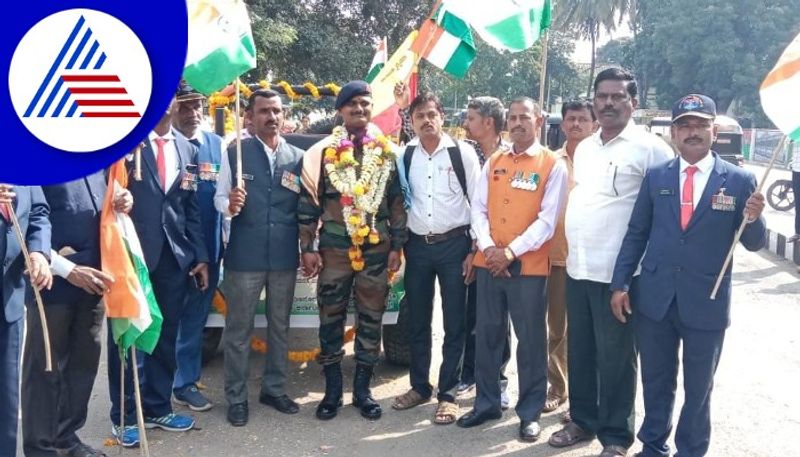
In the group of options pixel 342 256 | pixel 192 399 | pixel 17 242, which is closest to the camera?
pixel 17 242

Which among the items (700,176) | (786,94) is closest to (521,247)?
(700,176)

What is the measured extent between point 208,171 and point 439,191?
5.00 feet

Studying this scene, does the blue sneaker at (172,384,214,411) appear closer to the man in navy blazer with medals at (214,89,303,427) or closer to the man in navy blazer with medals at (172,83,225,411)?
the man in navy blazer with medals at (172,83,225,411)

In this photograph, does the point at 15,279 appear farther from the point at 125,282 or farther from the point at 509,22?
the point at 509,22

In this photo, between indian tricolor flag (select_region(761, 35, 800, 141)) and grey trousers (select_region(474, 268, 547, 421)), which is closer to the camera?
indian tricolor flag (select_region(761, 35, 800, 141))

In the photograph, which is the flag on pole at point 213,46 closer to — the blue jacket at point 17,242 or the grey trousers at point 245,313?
the blue jacket at point 17,242

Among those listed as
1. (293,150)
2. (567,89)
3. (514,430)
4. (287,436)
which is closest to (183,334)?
(287,436)

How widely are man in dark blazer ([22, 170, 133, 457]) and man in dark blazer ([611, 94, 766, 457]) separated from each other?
280cm

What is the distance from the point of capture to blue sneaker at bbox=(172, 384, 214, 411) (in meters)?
4.91

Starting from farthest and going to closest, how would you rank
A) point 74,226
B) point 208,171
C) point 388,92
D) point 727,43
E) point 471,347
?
1. point 727,43
2. point 388,92
3. point 471,347
4. point 208,171
5. point 74,226

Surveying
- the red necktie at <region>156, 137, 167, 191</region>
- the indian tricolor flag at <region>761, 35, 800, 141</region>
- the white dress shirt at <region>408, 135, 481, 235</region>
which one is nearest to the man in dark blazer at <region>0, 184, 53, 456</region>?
the red necktie at <region>156, 137, 167, 191</region>

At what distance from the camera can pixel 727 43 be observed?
36.1m

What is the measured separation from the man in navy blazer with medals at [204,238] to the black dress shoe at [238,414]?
0.30 m

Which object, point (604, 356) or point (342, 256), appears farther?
point (342, 256)
